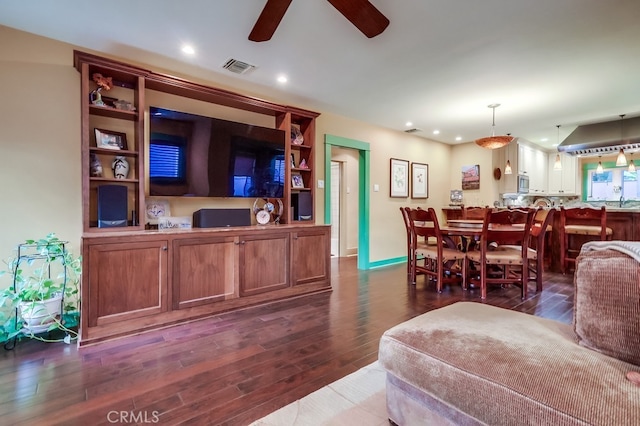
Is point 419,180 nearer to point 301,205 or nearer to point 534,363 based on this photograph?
point 301,205

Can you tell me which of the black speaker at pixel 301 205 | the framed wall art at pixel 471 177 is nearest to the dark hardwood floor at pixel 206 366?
the black speaker at pixel 301 205

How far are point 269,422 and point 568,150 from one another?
6491 mm

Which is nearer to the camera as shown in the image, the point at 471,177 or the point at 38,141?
the point at 38,141

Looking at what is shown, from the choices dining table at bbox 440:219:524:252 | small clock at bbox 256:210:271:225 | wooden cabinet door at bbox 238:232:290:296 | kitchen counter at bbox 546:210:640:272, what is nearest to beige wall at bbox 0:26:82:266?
wooden cabinet door at bbox 238:232:290:296

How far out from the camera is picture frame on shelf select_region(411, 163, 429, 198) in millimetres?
6000

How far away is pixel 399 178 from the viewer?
5.72 metres

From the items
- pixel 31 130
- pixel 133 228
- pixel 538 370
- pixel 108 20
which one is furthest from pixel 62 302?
pixel 538 370

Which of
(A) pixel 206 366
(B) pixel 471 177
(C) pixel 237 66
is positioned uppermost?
(C) pixel 237 66

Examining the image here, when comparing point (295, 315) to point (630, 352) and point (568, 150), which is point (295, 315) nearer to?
point (630, 352)

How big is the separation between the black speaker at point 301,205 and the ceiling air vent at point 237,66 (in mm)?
1548

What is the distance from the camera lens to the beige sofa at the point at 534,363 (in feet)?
2.82

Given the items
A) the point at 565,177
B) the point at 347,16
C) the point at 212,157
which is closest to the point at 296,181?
the point at 212,157

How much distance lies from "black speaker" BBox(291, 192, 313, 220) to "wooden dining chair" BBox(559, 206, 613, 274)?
3.82 metres

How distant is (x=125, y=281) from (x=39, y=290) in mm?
592
